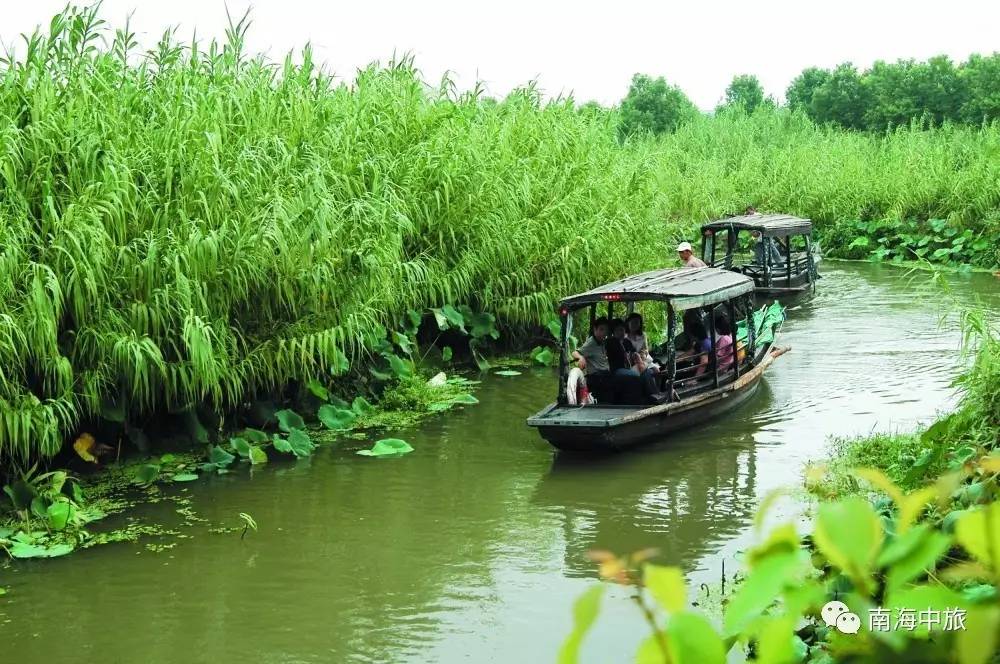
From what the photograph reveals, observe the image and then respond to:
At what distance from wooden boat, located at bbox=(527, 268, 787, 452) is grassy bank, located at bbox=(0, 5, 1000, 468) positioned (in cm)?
207

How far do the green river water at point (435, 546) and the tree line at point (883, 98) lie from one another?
1053 inches

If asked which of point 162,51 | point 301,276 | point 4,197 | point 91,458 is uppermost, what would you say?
point 162,51

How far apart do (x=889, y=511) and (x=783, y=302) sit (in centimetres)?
1283

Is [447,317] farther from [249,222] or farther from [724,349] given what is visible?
[249,222]

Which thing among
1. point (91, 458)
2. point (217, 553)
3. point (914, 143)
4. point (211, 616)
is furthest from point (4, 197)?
point (914, 143)

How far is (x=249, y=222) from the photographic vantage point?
9.14m

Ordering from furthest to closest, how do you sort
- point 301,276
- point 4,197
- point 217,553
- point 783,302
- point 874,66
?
point 874,66, point 783,302, point 301,276, point 4,197, point 217,553

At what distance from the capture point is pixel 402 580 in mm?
7062

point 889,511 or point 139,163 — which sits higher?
point 139,163

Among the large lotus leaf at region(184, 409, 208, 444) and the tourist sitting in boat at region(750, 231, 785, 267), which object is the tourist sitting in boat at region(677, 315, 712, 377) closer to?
the large lotus leaf at region(184, 409, 208, 444)

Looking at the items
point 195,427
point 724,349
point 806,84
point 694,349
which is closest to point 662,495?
point 694,349

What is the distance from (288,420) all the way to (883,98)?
3662cm

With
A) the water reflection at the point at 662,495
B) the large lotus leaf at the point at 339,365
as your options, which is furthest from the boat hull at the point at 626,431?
the large lotus leaf at the point at 339,365

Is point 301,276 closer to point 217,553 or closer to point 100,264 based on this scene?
point 100,264
